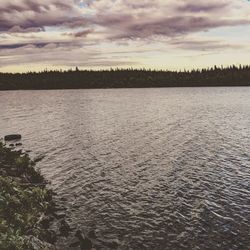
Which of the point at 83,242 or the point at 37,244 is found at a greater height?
the point at 37,244

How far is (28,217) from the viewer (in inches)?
798

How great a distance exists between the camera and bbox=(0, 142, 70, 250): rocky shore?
16375 millimetres

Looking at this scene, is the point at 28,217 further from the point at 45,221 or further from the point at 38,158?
the point at 38,158

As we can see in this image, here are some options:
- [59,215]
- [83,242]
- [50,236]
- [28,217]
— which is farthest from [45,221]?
[83,242]

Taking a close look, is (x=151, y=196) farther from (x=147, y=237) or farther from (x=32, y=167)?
(x=32, y=167)

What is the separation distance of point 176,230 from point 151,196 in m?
5.64

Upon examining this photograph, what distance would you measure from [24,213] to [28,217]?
0.73m

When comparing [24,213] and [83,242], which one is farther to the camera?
[24,213]

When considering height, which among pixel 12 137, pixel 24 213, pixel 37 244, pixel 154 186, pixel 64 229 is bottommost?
pixel 154 186

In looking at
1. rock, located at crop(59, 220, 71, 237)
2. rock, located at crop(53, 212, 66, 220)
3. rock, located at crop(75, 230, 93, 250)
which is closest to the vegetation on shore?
rock, located at crop(53, 212, 66, 220)

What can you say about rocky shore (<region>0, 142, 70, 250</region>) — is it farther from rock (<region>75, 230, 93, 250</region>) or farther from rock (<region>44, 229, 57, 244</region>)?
rock (<region>75, 230, 93, 250</region>)

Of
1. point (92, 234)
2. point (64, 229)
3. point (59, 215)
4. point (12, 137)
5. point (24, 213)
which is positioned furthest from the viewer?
point (12, 137)

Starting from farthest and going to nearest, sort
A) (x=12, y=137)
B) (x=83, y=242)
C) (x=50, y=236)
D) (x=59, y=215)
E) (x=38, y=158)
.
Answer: (x=12, y=137) < (x=38, y=158) < (x=59, y=215) < (x=50, y=236) < (x=83, y=242)

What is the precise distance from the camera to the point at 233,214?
70.8 feet
